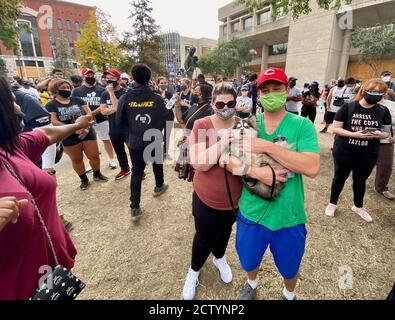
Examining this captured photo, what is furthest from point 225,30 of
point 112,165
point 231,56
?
point 112,165

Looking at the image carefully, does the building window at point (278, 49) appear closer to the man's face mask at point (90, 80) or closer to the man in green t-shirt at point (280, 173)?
the man's face mask at point (90, 80)

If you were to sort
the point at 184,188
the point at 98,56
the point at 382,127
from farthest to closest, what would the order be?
the point at 98,56, the point at 184,188, the point at 382,127

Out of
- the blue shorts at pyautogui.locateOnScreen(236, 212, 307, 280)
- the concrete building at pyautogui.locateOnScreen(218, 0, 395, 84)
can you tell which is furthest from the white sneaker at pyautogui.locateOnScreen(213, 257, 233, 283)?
the concrete building at pyautogui.locateOnScreen(218, 0, 395, 84)

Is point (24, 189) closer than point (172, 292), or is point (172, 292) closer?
point (24, 189)

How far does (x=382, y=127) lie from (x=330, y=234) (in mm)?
1616

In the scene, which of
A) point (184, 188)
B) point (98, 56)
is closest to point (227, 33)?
point (98, 56)

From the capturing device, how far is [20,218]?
1063mm

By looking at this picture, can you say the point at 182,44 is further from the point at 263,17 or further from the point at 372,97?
the point at 372,97

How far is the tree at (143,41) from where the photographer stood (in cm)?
3087

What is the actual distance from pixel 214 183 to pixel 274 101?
791 mm

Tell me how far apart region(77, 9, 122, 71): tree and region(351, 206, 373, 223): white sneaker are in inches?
1115
